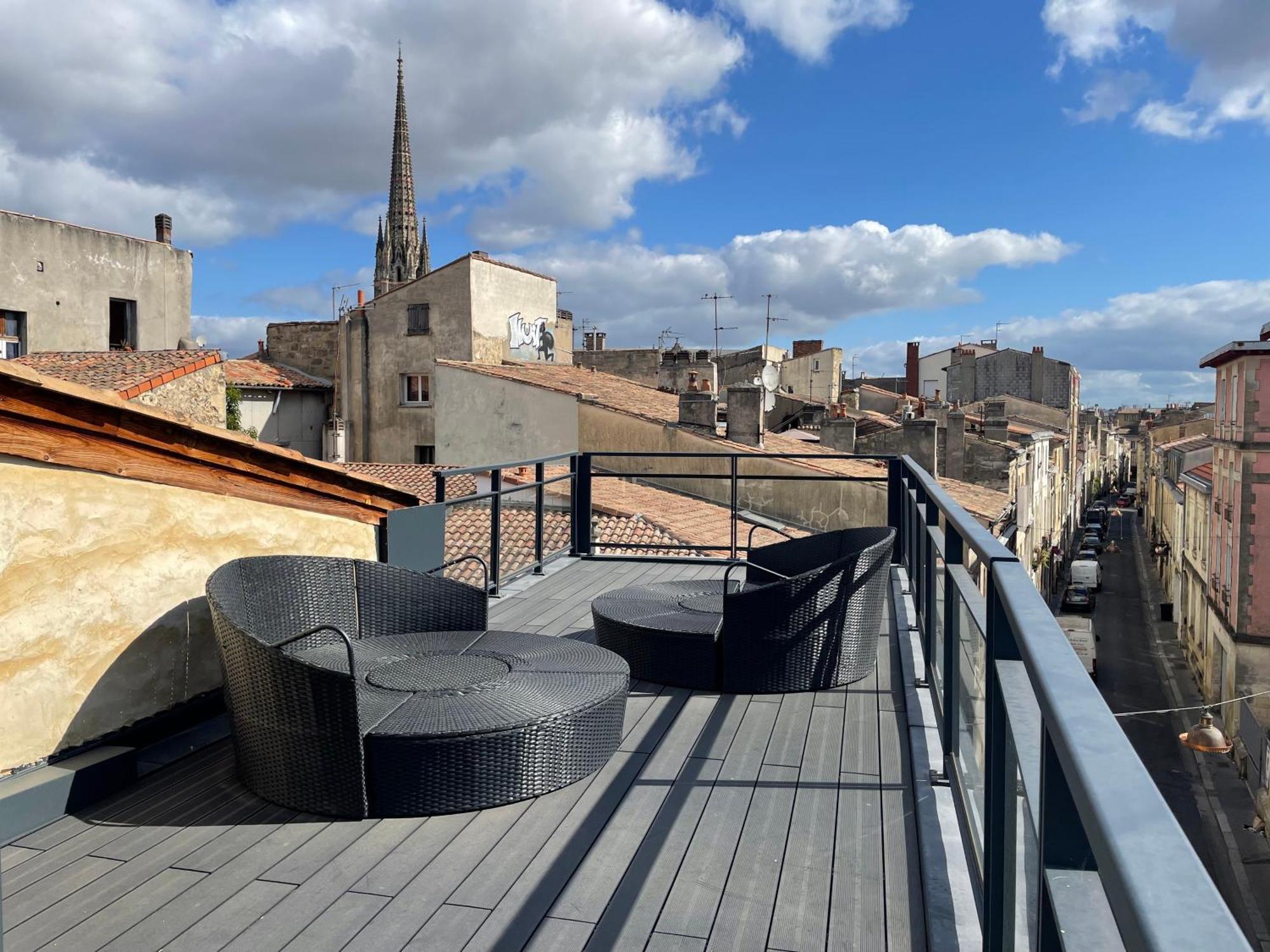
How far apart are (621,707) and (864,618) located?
1.38 meters

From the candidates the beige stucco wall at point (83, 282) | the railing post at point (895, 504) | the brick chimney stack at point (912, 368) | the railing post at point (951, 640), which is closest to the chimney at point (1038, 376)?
the brick chimney stack at point (912, 368)

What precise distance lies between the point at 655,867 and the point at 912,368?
49.6 metres

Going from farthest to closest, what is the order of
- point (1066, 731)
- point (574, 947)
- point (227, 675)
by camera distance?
point (227, 675), point (574, 947), point (1066, 731)

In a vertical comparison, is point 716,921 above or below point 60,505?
below

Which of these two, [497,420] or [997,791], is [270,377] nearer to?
[497,420]

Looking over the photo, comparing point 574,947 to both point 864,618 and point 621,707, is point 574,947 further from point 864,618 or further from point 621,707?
point 864,618

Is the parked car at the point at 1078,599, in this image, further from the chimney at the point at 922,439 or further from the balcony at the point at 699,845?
the balcony at the point at 699,845

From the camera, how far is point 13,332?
81.3 ft

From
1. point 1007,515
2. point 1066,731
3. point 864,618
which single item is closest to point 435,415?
point 1007,515

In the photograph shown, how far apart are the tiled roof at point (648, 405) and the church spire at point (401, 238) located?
167ft

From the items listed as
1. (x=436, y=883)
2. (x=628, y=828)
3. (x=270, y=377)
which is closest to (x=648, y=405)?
(x=270, y=377)

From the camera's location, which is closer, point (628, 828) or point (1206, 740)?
point (628, 828)

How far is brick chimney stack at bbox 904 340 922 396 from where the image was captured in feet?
160

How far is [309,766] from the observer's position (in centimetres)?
295
